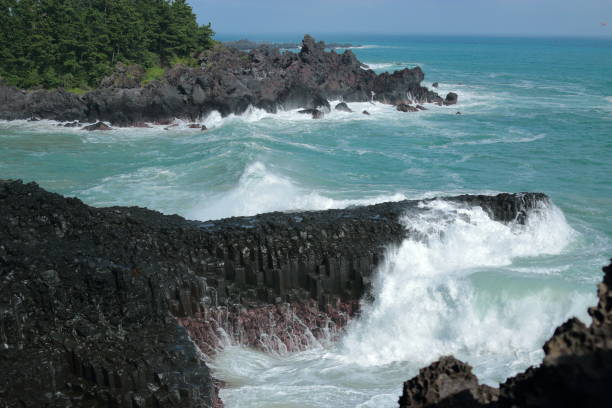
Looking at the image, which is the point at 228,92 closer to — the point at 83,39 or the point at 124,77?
the point at 124,77

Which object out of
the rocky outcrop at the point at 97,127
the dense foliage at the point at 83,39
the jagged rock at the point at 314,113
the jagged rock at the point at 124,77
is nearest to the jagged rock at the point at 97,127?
the rocky outcrop at the point at 97,127

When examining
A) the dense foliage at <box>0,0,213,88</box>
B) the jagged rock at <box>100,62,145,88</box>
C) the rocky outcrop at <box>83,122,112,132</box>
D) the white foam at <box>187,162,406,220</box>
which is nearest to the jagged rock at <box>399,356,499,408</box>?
the white foam at <box>187,162,406,220</box>

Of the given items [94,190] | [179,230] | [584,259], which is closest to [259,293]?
[179,230]

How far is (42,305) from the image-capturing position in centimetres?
1081

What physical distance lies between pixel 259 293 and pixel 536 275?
685cm

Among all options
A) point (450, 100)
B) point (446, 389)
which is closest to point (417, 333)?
point (446, 389)

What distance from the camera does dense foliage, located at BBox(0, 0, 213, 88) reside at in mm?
47156

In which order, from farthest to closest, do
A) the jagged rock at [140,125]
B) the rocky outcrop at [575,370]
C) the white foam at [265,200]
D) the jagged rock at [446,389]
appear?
the jagged rock at [140,125] → the white foam at [265,200] → the jagged rock at [446,389] → the rocky outcrop at [575,370]

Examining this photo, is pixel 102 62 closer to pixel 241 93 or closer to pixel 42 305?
pixel 241 93

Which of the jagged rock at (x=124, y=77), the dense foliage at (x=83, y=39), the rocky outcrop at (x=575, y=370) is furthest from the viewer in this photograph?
the dense foliage at (x=83, y=39)

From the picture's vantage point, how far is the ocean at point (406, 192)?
12.7 m

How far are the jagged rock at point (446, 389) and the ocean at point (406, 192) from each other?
5.36 m

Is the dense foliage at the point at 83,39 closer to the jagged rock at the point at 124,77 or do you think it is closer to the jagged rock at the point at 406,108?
the jagged rock at the point at 124,77

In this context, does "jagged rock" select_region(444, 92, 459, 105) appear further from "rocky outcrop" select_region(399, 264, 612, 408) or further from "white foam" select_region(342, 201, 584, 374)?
"rocky outcrop" select_region(399, 264, 612, 408)
